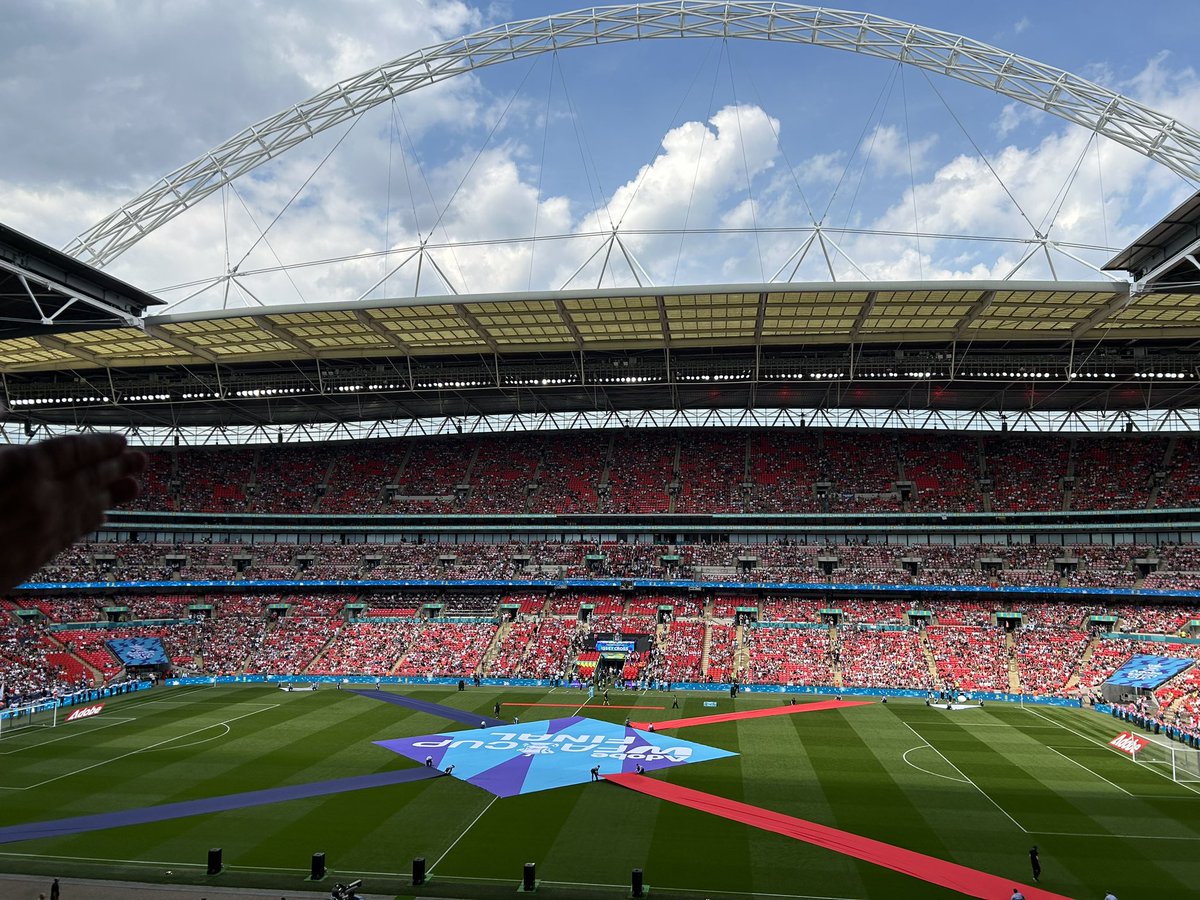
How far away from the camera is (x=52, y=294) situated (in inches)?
1513

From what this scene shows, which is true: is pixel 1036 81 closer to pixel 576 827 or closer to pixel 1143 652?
pixel 1143 652

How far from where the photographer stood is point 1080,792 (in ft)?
90.8

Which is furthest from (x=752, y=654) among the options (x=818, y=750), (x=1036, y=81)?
(x=1036, y=81)

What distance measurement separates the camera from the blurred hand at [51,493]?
3305 mm

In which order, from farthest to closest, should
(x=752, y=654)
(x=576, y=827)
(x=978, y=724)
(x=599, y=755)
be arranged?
(x=752, y=654), (x=978, y=724), (x=599, y=755), (x=576, y=827)

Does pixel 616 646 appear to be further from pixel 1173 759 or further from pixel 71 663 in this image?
pixel 71 663

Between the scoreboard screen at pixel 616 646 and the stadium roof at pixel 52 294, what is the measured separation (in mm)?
34991

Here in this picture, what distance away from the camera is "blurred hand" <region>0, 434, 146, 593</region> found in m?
3.30

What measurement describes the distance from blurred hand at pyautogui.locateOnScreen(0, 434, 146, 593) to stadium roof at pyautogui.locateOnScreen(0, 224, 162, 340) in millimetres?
36395

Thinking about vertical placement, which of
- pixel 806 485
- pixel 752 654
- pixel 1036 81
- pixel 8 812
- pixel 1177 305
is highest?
pixel 1036 81

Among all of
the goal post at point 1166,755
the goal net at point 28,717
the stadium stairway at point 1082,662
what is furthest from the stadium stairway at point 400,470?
the goal post at point 1166,755

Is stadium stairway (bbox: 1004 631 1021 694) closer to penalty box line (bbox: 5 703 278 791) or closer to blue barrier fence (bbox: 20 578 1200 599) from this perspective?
blue barrier fence (bbox: 20 578 1200 599)

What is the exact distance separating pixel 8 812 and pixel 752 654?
40566mm

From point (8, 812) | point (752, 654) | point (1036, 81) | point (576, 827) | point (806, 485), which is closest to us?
point (576, 827)
